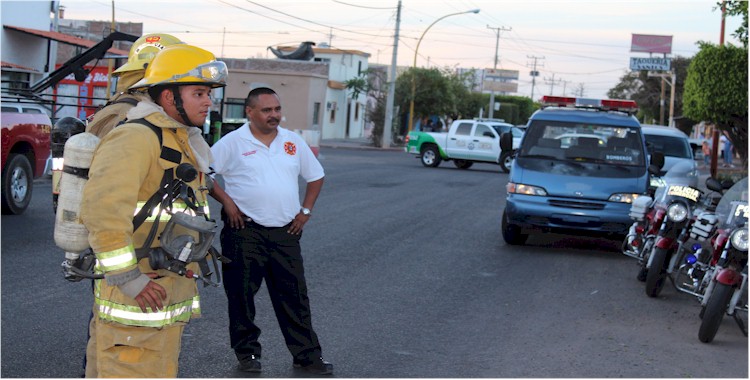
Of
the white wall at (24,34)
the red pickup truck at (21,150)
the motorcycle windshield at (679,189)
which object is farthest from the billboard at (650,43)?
the motorcycle windshield at (679,189)

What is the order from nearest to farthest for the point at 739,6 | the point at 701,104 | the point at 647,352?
the point at 647,352
the point at 739,6
the point at 701,104

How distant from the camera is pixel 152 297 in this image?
3979 mm

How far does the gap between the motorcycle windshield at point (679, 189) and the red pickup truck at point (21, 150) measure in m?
7.71

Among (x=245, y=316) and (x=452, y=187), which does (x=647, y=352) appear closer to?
(x=245, y=316)

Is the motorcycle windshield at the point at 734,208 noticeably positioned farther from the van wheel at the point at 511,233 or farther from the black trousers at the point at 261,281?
the van wheel at the point at 511,233

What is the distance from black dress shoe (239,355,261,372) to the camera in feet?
20.5

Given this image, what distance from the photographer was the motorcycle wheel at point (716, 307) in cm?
773

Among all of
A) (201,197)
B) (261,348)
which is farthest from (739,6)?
(201,197)

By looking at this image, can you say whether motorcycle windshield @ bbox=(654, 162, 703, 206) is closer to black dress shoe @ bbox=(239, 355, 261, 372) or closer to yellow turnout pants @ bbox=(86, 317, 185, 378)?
black dress shoe @ bbox=(239, 355, 261, 372)

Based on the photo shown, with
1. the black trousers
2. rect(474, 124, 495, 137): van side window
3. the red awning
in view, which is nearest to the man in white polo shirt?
the black trousers

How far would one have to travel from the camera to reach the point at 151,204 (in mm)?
4113

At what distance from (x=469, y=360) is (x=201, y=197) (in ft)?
9.93

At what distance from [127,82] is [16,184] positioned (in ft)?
30.2

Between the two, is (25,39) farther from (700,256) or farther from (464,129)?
(700,256)
